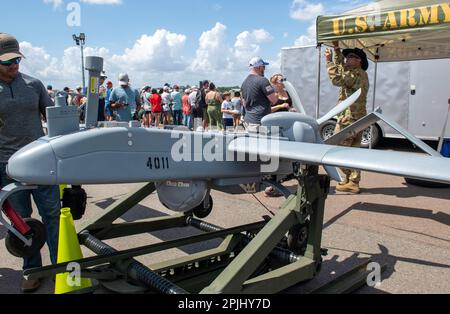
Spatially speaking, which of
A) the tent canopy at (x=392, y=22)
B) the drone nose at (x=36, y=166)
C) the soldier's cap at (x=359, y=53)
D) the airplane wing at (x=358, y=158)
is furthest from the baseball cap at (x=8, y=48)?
the soldier's cap at (x=359, y=53)

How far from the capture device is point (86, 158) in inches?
91.7

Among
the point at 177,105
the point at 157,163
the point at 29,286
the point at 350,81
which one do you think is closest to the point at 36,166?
the point at 157,163

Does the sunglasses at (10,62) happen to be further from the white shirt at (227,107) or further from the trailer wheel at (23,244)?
the white shirt at (227,107)

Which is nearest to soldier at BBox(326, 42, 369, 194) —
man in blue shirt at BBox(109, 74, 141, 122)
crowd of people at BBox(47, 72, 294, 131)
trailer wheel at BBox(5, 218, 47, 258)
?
crowd of people at BBox(47, 72, 294, 131)

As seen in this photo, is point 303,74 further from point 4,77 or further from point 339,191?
point 4,77

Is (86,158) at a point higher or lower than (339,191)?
higher

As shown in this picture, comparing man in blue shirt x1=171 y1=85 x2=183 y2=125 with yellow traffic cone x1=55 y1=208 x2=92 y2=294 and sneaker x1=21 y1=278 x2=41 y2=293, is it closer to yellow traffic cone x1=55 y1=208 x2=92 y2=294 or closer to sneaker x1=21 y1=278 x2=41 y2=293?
sneaker x1=21 y1=278 x2=41 y2=293

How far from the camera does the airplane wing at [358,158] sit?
2061mm

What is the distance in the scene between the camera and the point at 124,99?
743cm

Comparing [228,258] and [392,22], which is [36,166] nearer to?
[228,258]

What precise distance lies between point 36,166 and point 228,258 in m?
1.97

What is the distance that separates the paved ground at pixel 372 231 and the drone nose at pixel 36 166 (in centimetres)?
158
